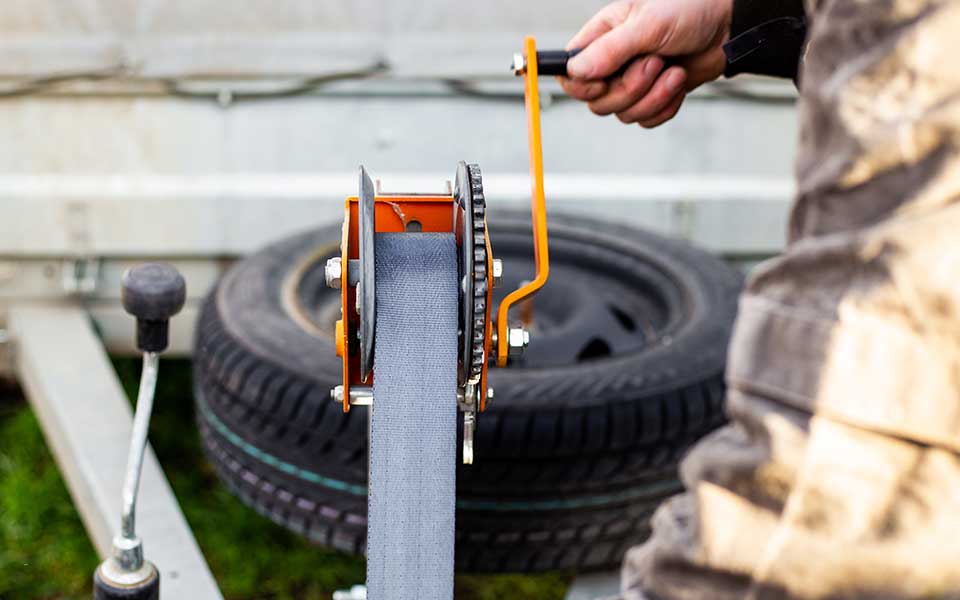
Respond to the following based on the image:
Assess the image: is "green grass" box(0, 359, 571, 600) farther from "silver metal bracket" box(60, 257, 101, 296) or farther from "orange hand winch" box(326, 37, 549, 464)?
"orange hand winch" box(326, 37, 549, 464)

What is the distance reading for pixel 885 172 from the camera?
0.68m

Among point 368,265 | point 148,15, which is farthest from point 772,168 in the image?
point 368,265

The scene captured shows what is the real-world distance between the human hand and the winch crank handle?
1.93 ft

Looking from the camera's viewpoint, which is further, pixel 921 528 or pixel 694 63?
pixel 694 63

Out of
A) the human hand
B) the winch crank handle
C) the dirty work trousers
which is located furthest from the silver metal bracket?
the dirty work trousers

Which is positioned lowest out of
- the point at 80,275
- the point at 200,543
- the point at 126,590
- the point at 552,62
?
the point at 200,543

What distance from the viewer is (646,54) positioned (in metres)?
1.43

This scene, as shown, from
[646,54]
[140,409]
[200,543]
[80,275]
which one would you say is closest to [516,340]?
[646,54]

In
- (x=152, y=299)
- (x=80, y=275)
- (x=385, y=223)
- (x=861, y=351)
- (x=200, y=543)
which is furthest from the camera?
(x=80, y=275)

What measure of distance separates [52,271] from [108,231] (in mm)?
188

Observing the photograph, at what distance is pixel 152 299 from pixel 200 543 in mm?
1100

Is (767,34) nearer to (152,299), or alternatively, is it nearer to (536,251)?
(536,251)

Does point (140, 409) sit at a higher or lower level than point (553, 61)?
lower

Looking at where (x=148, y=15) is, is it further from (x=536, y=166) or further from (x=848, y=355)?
(x=848, y=355)
